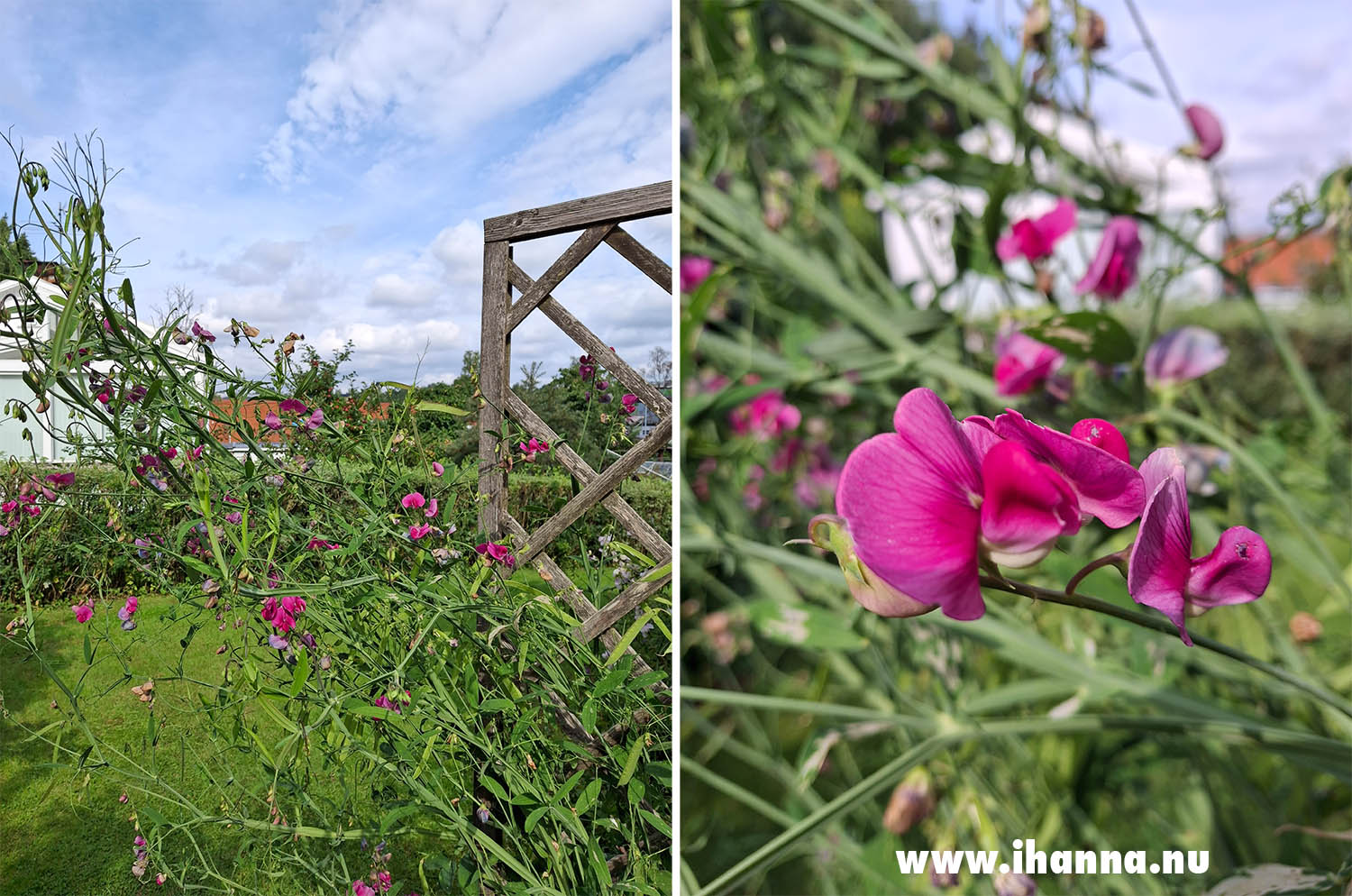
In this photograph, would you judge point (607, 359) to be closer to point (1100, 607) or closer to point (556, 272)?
point (556, 272)

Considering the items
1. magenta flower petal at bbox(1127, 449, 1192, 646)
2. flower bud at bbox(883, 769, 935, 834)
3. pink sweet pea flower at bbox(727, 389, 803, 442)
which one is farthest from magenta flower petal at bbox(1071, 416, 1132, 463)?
pink sweet pea flower at bbox(727, 389, 803, 442)

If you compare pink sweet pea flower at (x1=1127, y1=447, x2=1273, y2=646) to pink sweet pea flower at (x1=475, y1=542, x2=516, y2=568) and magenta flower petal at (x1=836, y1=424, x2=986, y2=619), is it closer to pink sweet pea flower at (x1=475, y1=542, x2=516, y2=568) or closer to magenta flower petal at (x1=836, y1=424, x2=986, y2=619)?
magenta flower petal at (x1=836, y1=424, x2=986, y2=619)

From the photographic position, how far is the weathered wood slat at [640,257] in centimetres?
106

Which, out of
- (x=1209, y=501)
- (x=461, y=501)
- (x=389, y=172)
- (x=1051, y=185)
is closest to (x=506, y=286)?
(x=461, y=501)

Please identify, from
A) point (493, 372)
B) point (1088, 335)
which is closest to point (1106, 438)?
point (1088, 335)

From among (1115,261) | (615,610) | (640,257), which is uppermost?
(640,257)

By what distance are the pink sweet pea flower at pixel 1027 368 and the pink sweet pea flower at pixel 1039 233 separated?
7 centimetres

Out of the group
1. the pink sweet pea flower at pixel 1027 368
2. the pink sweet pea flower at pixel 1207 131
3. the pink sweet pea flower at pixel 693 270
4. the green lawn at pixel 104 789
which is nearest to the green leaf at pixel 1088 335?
the pink sweet pea flower at pixel 1027 368

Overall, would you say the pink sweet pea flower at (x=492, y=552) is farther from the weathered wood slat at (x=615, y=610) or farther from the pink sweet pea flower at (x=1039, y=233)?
the pink sweet pea flower at (x=1039, y=233)

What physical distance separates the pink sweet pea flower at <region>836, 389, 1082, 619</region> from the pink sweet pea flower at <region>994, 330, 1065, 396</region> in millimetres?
393

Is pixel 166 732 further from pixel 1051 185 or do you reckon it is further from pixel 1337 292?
pixel 1337 292

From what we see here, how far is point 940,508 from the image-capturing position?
0.22 m

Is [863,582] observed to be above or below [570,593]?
above

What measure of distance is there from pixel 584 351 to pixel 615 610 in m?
0.39
